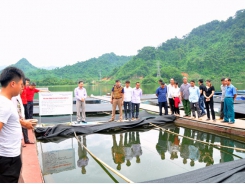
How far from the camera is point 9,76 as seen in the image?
5.95ft

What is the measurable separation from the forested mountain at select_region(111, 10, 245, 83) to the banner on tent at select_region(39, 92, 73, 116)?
149 feet

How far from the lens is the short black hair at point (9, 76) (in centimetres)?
180

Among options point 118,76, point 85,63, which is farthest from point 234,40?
point 85,63

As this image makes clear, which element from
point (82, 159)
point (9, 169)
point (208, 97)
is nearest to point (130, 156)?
point (82, 159)

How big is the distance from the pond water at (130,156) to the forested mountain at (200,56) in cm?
4600

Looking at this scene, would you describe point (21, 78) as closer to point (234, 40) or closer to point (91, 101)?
point (91, 101)

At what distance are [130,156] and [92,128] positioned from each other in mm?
2468

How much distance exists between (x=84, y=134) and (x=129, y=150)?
202 cm

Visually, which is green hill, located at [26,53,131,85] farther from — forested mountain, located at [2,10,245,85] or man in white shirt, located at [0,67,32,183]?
man in white shirt, located at [0,67,32,183]

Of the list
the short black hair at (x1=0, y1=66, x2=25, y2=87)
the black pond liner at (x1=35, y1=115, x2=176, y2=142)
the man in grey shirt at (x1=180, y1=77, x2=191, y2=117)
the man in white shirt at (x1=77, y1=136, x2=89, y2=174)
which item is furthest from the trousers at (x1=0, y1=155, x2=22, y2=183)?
the man in grey shirt at (x1=180, y1=77, x2=191, y2=117)

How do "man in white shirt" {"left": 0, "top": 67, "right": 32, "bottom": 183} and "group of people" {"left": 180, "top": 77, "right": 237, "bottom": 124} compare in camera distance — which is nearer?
"man in white shirt" {"left": 0, "top": 67, "right": 32, "bottom": 183}

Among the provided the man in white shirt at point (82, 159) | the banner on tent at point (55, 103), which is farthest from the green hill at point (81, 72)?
the man in white shirt at point (82, 159)

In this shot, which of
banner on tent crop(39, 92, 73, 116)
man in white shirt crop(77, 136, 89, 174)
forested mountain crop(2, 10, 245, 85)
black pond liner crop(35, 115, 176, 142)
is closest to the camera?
man in white shirt crop(77, 136, 89, 174)

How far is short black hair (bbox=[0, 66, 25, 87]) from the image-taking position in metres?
1.80
